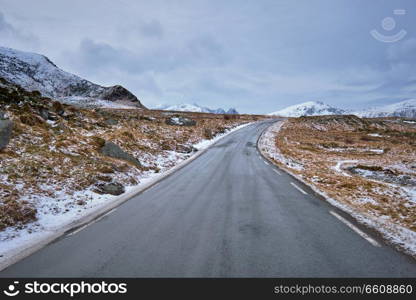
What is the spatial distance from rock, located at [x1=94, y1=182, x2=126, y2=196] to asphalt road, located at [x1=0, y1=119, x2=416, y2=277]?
5.15 ft

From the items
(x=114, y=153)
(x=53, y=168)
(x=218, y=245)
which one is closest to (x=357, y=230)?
(x=218, y=245)

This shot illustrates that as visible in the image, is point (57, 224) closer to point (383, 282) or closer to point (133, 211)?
point (133, 211)

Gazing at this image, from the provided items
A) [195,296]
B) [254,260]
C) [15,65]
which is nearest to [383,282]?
[254,260]

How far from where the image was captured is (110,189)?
8609 mm

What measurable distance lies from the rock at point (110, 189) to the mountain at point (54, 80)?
286ft

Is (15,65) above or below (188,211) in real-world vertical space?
above

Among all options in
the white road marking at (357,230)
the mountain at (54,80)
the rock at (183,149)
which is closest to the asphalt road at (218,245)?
the white road marking at (357,230)

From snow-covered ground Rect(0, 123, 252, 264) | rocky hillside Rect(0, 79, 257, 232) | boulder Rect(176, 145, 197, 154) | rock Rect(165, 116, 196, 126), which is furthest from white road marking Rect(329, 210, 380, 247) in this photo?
rock Rect(165, 116, 196, 126)

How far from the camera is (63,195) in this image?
24.5 ft

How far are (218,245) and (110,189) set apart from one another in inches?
229

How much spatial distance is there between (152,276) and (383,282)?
3.40 metres

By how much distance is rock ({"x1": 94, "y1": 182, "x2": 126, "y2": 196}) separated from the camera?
8.48 meters

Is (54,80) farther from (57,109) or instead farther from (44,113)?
(44,113)

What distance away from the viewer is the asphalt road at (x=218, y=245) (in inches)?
140
